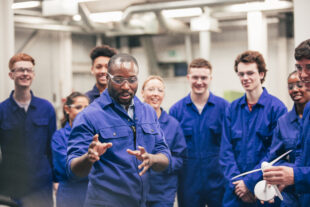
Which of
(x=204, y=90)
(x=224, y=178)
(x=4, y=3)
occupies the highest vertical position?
(x=4, y=3)

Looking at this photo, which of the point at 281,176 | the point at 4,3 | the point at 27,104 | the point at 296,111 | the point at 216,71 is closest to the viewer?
the point at 281,176

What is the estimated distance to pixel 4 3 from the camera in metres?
3.88

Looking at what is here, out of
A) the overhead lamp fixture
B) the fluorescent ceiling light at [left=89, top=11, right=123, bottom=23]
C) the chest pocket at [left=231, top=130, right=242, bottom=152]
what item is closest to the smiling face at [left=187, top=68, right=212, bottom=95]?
the chest pocket at [left=231, top=130, right=242, bottom=152]

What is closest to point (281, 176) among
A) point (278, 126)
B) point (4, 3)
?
point (278, 126)

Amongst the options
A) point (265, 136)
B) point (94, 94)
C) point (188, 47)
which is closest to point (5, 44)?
point (94, 94)

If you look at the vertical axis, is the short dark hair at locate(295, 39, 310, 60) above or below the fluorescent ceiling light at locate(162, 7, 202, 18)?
below

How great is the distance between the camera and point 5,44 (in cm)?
388

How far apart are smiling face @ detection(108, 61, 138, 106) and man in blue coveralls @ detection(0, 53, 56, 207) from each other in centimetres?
148

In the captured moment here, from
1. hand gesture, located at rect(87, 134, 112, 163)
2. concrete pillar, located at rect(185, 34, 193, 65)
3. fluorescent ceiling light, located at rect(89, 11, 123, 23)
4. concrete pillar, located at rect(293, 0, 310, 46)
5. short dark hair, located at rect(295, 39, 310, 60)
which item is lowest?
hand gesture, located at rect(87, 134, 112, 163)

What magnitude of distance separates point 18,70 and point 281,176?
90.4 inches

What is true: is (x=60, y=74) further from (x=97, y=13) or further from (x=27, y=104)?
(x=27, y=104)

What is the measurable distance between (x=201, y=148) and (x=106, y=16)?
446cm

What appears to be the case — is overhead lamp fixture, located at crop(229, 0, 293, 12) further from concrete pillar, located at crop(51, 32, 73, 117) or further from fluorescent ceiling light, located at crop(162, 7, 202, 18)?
concrete pillar, located at crop(51, 32, 73, 117)

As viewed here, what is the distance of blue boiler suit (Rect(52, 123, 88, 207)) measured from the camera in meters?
3.03
